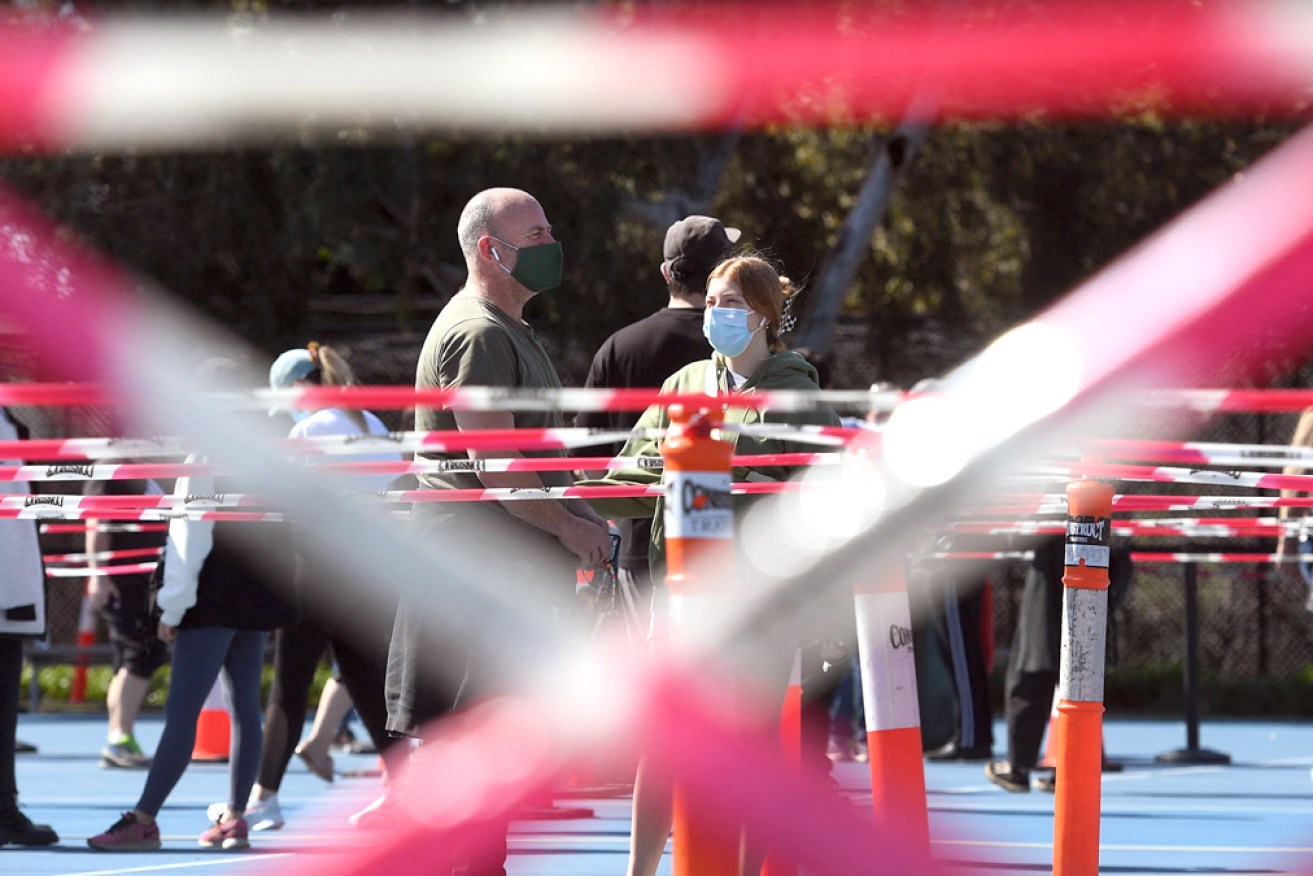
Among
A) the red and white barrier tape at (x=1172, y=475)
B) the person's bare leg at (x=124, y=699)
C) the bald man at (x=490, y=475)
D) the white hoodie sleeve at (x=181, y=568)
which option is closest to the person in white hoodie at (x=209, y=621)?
the white hoodie sleeve at (x=181, y=568)

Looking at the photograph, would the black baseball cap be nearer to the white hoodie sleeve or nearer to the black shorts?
the white hoodie sleeve

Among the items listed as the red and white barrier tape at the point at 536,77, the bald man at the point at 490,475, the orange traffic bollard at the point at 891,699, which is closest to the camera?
the orange traffic bollard at the point at 891,699

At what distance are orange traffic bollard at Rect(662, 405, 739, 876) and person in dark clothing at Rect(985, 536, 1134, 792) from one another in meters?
6.29

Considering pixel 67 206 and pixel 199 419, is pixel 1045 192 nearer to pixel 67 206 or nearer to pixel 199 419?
pixel 67 206

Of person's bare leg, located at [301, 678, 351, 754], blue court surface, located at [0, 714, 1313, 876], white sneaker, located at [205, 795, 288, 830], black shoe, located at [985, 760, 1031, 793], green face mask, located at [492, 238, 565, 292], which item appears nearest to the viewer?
green face mask, located at [492, 238, 565, 292]

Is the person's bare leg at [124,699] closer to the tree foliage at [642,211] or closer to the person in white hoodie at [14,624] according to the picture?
the person in white hoodie at [14,624]

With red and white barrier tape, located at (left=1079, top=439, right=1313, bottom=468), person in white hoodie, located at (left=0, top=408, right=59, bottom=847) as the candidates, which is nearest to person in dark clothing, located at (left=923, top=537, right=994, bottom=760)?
person in white hoodie, located at (left=0, top=408, right=59, bottom=847)

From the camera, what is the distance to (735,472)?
16.3 ft

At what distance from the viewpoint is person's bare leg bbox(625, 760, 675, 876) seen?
4832 mm

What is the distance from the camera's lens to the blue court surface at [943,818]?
22.3 ft

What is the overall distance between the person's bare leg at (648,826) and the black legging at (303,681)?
7.67 ft

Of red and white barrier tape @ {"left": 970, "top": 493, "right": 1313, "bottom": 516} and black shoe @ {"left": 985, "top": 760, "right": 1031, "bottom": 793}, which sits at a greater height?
red and white barrier tape @ {"left": 970, "top": 493, "right": 1313, "bottom": 516}

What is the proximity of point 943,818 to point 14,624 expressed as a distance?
375 centimetres

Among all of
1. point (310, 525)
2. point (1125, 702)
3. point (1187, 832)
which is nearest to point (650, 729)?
point (310, 525)
